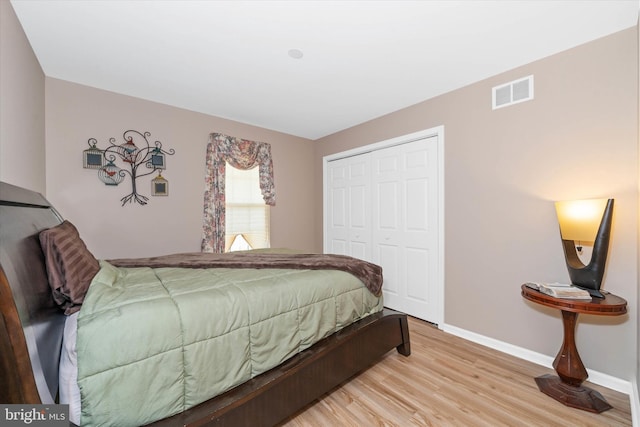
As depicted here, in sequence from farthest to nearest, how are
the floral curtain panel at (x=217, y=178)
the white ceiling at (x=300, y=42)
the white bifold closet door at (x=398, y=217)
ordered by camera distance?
the floral curtain panel at (x=217, y=178), the white bifold closet door at (x=398, y=217), the white ceiling at (x=300, y=42)

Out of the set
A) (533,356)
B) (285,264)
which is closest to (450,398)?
(533,356)

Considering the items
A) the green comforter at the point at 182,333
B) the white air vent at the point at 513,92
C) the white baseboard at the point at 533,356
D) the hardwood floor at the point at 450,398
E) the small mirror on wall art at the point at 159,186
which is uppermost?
the white air vent at the point at 513,92

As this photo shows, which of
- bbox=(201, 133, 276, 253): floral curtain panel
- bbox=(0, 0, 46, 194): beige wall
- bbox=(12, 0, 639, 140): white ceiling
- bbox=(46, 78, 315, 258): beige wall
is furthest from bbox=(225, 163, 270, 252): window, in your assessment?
bbox=(0, 0, 46, 194): beige wall

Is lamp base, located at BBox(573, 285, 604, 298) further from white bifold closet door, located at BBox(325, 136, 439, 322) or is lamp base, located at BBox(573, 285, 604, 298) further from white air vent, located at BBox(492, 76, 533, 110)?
white air vent, located at BBox(492, 76, 533, 110)

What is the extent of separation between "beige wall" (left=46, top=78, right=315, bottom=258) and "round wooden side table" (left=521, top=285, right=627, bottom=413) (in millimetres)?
3528

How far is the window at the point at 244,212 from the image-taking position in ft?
11.7

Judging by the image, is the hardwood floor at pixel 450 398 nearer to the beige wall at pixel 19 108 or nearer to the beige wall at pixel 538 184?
the beige wall at pixel 538 184

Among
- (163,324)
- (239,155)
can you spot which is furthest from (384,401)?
(239,155)

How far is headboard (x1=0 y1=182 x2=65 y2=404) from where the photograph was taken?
0.67 metres

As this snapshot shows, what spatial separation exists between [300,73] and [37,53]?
215 centimetres

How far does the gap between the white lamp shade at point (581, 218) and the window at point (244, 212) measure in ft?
10.8

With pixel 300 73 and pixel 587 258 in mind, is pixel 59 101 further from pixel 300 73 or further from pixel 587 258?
pixel 587 258

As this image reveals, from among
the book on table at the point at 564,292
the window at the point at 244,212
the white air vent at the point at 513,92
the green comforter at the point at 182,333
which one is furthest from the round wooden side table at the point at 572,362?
the window at the point at 244,212

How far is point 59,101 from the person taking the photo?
8.05ft
